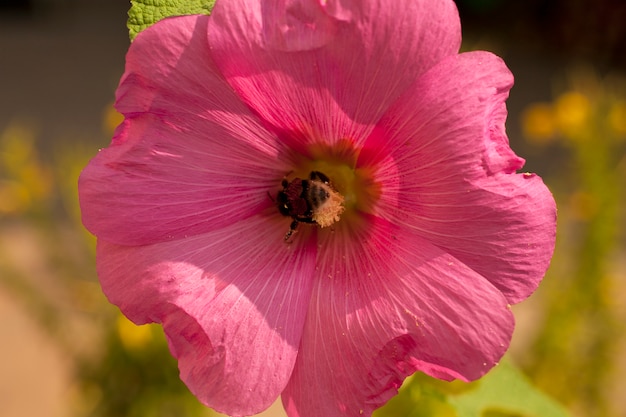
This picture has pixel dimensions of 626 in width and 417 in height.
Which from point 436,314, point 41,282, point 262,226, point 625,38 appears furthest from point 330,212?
point 625,38

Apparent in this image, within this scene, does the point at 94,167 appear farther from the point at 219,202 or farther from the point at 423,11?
the point at 423,11

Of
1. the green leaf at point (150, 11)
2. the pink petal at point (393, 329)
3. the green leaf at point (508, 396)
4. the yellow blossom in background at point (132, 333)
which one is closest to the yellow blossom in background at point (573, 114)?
the green leaf at point (508, 396)

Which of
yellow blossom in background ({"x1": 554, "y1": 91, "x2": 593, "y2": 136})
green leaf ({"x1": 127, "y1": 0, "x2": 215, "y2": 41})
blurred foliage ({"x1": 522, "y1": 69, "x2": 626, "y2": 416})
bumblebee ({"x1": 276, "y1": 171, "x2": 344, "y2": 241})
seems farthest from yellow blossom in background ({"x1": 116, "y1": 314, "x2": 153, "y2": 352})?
yellow blossom in background ({"x1": 554, "y1": 91, "x2": 593, "y2": 136})

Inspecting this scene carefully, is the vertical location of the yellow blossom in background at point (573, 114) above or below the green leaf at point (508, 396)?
above

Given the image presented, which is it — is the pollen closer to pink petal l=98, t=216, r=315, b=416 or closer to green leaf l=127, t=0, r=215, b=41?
pink petal l=98, t=216, r=315, b=416

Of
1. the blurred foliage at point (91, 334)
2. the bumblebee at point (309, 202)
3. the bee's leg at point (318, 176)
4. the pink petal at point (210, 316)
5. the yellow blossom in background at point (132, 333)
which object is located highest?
the bee's leg at point (318, 176)

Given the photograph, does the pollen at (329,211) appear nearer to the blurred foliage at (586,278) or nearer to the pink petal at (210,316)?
the pink petal at (210,316)
